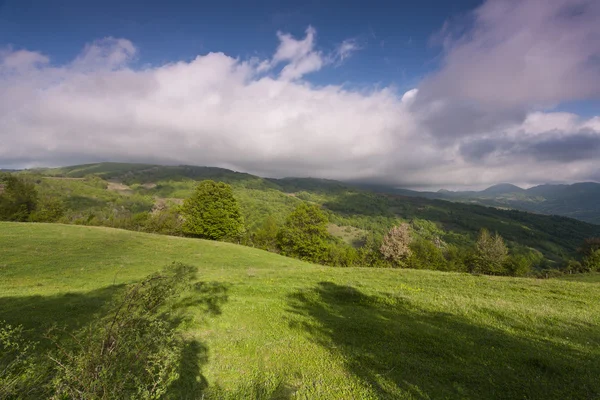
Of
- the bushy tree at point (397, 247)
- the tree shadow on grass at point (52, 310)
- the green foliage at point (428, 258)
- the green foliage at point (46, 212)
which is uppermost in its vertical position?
the tree shadow on grass at point (52, 310)

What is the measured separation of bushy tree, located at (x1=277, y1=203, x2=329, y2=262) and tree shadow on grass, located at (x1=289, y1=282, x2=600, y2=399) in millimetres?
43020

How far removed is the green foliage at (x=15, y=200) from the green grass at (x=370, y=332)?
5429 centimetres

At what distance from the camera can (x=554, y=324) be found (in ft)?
35.1

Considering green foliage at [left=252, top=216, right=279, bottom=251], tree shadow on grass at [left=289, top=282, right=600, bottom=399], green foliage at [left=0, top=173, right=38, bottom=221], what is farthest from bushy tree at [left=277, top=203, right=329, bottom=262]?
green foliage at [left=0, top=173, right=38, bottom=221]

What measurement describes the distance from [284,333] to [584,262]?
298ft

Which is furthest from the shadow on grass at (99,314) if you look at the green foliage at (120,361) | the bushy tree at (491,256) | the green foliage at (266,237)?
the bushy tree at (491,256)

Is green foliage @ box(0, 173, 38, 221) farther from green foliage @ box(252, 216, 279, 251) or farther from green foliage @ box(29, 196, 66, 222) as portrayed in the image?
green foliage @ box(252, 216, 279, 251)

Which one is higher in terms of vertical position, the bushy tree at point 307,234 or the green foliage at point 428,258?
the bushy tree at point 307,234

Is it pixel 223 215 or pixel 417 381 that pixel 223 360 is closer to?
pixel 417 381

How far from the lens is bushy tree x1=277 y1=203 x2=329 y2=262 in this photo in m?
55.5

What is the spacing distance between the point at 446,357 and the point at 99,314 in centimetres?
1530

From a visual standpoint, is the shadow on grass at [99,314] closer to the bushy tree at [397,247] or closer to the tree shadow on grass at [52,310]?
the tree shadow on grass at [52,310]

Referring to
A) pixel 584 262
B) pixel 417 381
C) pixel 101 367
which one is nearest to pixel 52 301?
pixel 101 367

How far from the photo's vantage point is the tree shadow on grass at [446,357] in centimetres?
682
